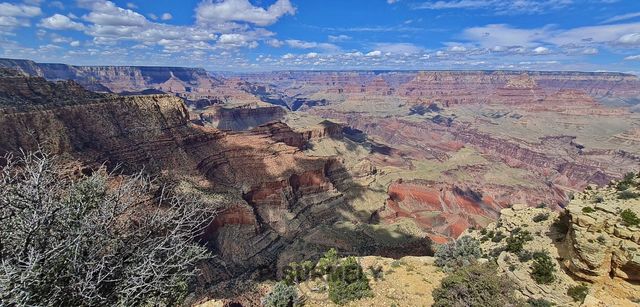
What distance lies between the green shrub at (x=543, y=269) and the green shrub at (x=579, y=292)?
1623mm

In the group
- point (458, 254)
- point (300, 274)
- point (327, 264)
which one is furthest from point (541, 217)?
point (300, 274)

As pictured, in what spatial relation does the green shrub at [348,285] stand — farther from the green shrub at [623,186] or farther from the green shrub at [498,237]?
the green shrub at [623,186]

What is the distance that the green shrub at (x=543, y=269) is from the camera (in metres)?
20.2

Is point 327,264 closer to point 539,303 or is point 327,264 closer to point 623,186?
point 539,303

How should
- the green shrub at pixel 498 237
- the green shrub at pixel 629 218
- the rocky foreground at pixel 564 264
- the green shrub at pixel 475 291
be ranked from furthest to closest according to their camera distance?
the green shrub at pixel 498 237 < the green shrub at pixel 629 218 < the green shrub at pixel 475 291 < the rocky foreground at pixel 564 264

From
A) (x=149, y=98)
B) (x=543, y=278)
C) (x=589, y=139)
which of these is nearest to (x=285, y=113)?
(x=149, y=98)

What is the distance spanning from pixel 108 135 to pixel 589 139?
22234 cm

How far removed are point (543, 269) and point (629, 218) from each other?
16.8ft

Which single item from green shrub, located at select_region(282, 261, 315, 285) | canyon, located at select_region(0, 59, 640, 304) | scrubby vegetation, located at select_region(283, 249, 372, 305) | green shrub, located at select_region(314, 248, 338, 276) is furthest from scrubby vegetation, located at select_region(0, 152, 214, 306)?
canyon, located at select_region(0, 59, 640, 304)

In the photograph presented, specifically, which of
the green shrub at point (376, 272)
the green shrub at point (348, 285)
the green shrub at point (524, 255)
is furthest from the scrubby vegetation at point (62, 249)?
the green shrub at point (524, 255)

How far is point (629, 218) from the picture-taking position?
18.0 metres

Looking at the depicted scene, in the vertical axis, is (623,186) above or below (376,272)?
above

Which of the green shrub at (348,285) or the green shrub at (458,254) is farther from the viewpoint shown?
the green shrub at (458,254)

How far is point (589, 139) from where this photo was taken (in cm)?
19150
